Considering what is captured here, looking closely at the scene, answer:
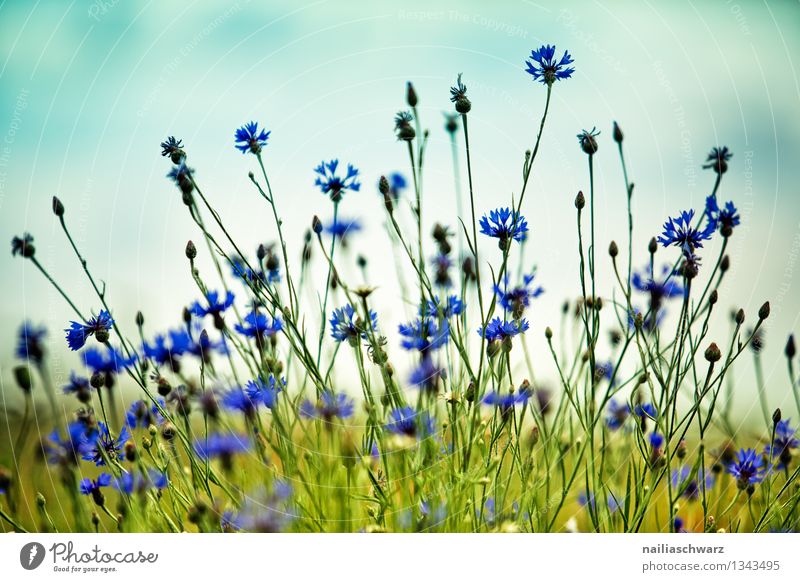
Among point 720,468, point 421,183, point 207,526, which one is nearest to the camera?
point 207,526

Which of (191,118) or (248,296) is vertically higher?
(191,118)

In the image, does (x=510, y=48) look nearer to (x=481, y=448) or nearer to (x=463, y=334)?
(x=463, y=334)

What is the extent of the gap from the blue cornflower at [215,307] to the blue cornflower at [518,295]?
0.41m

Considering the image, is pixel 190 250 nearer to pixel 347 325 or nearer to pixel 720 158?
pixel 347 325

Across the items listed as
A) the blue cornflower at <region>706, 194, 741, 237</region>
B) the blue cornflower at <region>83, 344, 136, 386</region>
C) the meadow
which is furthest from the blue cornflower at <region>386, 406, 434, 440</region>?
the blue cornflower at <region>706, 194, 741, 237</region>

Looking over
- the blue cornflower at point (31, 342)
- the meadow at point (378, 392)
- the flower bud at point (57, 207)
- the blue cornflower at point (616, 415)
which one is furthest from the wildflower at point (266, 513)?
the blue cornflower at point (616, 415)

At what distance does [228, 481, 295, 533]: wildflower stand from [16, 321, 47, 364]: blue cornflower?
390 mm

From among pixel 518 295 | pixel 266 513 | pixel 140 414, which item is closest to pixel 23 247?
pixel 140 414

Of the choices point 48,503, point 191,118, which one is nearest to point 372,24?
point 191,118

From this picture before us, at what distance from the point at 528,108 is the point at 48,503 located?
0.99m

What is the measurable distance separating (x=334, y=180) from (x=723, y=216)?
56 cm

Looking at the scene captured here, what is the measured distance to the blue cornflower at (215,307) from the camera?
3.38 feet

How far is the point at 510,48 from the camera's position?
3.61ft
